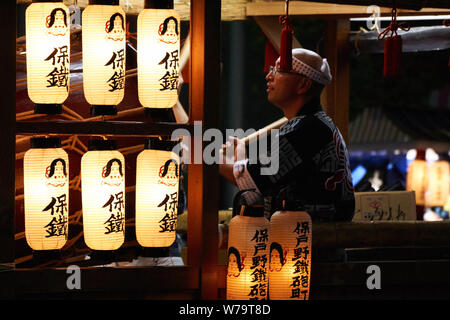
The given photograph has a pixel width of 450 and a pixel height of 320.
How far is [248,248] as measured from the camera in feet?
13.6

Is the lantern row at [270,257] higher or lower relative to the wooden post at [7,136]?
lower

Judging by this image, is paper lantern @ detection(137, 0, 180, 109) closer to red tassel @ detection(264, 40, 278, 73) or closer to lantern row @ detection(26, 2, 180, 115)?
lantern row @ detection(26, 2, 180, 115)

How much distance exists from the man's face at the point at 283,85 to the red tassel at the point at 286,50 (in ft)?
1.00

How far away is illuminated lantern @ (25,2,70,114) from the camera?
13.4ft

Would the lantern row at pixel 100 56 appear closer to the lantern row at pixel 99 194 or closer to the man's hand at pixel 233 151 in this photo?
the lantern row at pixel 99 194

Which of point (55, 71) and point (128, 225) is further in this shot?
point (128, 225)

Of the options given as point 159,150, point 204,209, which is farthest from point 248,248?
point 159,150

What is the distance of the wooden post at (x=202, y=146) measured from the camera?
445 cm

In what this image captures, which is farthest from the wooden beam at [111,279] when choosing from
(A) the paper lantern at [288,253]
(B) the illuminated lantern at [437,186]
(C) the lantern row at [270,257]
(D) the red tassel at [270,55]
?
(B) the illuminated lantern at [437,186]

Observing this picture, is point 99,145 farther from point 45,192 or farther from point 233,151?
point 233,151

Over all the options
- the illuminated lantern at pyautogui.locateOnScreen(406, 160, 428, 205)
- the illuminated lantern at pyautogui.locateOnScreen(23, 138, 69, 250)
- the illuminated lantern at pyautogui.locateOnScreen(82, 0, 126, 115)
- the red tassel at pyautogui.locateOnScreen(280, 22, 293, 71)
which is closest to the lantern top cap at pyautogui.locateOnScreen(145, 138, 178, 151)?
the illuminated lantern at pyautogui.locateOnScreen(82, 0, 126, 115)

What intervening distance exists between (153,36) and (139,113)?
0.99 metres

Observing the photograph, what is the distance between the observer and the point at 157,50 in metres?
4.30
